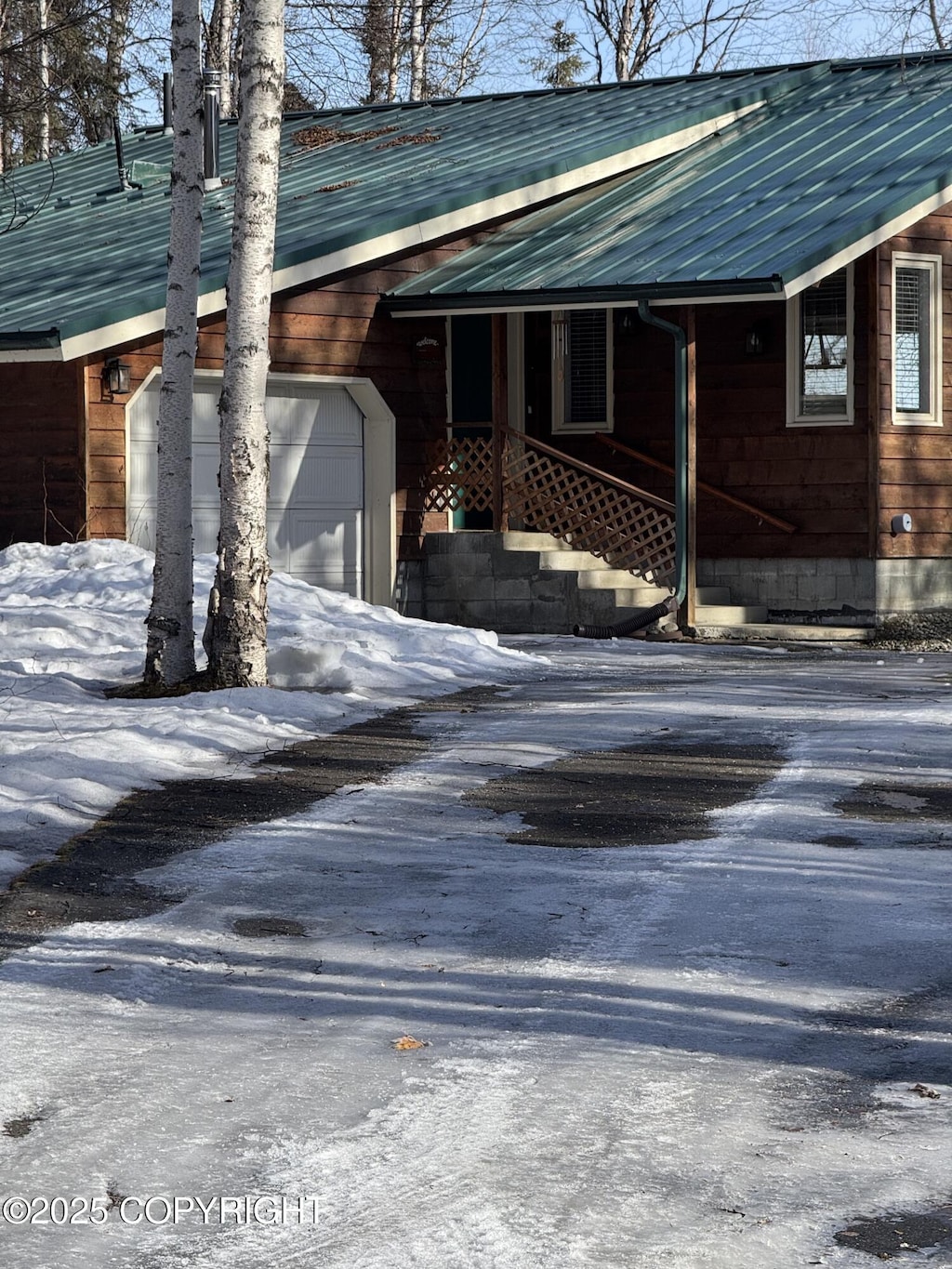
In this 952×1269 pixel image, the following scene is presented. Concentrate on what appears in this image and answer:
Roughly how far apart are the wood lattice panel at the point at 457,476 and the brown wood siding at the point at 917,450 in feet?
12.8

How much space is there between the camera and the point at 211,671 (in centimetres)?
1153

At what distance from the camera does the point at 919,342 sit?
17.9 meters

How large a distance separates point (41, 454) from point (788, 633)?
7.20 meters

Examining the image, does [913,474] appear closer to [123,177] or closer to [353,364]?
[353,364]

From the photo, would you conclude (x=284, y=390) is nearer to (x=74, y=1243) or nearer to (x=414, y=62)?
A: (x=74, y=1243)

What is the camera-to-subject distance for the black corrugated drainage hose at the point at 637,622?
55.1ft

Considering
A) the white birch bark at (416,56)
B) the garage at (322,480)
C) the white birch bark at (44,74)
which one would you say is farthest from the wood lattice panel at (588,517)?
the white birch bark at (416,56)

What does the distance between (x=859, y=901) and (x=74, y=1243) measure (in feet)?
11.5

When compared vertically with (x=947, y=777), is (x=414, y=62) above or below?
above

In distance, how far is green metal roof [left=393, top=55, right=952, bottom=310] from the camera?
53.7 feet

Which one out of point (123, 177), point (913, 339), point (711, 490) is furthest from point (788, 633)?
point (123, 177)

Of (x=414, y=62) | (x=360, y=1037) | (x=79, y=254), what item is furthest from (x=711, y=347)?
(x=414, y=62)

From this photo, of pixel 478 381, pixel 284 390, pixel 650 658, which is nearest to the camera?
pixel 650 658

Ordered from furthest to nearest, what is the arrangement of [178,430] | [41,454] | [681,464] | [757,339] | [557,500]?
[557,500], [757,339], [681,464], [41,454], [178,430]
